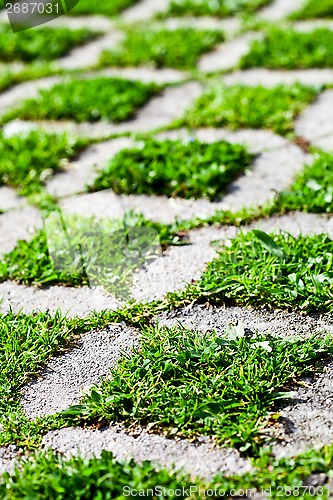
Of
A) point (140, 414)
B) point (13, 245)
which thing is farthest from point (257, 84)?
point (140, 414)

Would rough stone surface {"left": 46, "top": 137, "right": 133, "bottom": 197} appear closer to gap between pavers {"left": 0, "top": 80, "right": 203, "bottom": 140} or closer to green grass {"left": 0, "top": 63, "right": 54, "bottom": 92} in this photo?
gap between pavers {"left": 0, "top": 80, "right": 203, "bottom": 140}

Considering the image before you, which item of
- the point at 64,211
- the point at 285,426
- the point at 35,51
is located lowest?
the point at 285,426

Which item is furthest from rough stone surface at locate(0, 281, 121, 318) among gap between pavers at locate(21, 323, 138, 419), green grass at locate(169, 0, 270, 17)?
green grass at locate(169, 0, 270, 17)

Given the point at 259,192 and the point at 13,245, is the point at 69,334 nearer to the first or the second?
the point at 13,245

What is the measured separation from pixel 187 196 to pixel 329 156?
24.4 inches

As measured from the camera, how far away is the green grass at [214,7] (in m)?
4.62

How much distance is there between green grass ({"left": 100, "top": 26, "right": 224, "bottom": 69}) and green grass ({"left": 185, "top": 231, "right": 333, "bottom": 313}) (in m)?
1.85

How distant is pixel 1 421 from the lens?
1.97 m

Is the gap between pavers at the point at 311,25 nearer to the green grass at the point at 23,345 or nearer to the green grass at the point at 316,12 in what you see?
the green grass at the point at 316,12

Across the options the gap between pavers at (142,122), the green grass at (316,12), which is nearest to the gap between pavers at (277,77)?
the gap between pavers at (142,122)

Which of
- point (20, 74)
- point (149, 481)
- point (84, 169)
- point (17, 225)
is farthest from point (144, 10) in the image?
point (149, 481)

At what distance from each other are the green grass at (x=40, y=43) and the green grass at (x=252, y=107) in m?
1.25

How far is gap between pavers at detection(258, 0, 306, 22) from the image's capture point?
14.7 feet

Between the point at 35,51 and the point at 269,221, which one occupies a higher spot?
the point at 35,51
